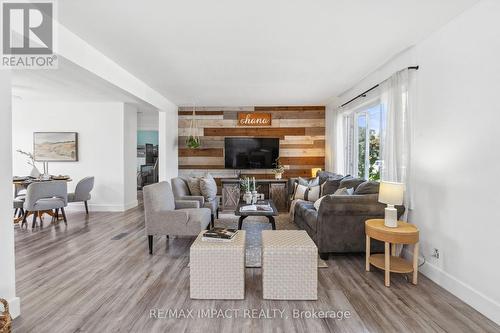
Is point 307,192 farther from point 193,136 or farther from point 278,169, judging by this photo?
point 193,136

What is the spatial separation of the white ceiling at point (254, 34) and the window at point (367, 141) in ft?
2.50

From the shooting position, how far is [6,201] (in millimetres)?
Result: 1926

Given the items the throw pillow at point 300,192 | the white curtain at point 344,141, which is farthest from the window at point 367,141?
the throw pillow at point 300,192

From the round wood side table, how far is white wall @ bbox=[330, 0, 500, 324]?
267 mm

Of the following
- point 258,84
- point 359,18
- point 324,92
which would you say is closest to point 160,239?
point 258,84

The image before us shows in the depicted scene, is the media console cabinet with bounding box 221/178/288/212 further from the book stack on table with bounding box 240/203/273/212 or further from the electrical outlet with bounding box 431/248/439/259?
the electrical outlet with bounding box 431/248/439/259

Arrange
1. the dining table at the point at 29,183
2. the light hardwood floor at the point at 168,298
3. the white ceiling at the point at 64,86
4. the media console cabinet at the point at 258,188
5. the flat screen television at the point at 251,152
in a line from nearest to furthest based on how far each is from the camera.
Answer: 1. the light hardwood floor at the point at 168,298
2. the white ceiling at the point at 64,86
3. the dining table at the point at 29,183
4. the media console cabinet at the point at 258,188
5. the flat screen television at the point at 251,152

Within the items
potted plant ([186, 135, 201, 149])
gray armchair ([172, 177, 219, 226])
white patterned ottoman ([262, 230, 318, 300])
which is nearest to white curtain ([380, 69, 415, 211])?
white patterned ottoman ([262, 230, 318, 300])

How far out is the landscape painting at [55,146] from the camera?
576 cm

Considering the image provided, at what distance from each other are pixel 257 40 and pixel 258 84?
66.9 inches

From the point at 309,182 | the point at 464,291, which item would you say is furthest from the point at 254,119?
the point at 464,291

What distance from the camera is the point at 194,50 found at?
311cm

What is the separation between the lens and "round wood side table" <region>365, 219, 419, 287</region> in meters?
2.43

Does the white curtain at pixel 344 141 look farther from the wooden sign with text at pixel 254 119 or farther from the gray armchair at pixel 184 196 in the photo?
the gray armchair at pixel 184 196
